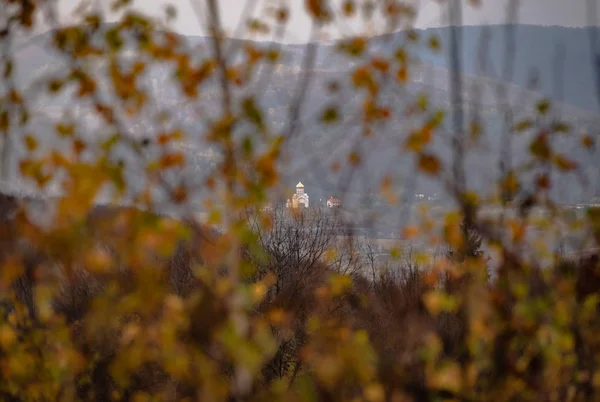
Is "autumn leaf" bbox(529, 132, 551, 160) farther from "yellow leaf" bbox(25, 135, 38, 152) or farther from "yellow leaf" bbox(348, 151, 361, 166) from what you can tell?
"yellow leaf" bbox(25, 135, 38, 152)

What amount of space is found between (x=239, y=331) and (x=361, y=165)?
3.73ft

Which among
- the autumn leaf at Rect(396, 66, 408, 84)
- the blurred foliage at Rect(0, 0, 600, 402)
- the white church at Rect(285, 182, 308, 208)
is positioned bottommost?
the white church at Rect(285, 182, 308, 208)

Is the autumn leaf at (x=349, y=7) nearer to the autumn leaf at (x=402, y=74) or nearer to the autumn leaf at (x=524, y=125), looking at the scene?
the autumn leaf at (x=402, y=74)

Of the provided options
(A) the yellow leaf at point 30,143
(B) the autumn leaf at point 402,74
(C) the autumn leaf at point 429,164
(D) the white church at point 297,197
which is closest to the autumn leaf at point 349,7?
(B) the autumn leaf at point 402,74

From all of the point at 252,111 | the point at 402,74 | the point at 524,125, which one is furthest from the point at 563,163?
the point at 252,111

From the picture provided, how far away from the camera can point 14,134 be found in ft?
9.29

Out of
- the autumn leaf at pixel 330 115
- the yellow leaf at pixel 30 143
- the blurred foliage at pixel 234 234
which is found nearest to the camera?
the blurred foliage at pixel 234 234

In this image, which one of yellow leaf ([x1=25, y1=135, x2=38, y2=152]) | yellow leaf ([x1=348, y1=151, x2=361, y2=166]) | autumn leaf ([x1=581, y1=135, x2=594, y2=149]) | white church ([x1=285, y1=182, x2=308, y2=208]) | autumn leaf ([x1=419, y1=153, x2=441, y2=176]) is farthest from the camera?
white church ([x1=285, y1=182, x2=308, y2=208])

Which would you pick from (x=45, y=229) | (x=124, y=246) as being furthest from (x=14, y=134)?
(x=124, y=246)

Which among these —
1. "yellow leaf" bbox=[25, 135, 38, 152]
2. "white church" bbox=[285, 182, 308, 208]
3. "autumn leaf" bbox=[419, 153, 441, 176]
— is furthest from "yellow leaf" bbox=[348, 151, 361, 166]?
"white church" bbox=[285, 182, 308, 208]

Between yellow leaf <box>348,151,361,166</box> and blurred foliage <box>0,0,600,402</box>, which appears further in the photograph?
yellow leaf <box>348,151,361,166</box>

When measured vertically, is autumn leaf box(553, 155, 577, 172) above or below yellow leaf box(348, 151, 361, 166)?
below

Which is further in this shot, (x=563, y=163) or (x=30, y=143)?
(x=563, y=163)

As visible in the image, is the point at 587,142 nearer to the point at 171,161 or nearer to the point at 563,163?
the point at 563,163
